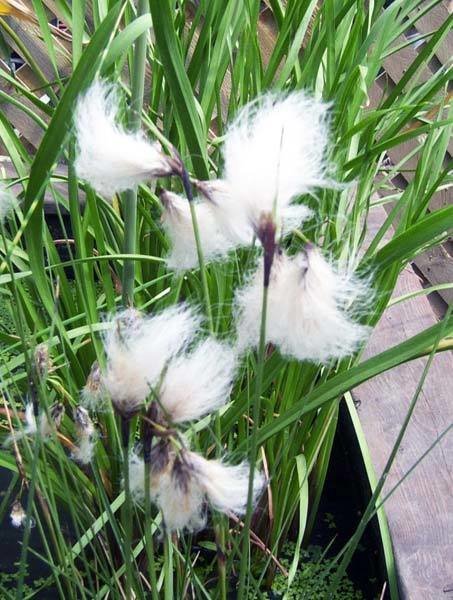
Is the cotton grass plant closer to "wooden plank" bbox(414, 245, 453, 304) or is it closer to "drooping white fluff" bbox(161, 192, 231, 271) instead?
"drooping white fluff" bbox(161, 192, 231, 271)

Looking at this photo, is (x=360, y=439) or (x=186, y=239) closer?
(x=186, y=239)

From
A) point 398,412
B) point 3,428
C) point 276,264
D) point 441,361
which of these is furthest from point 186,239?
point 441,361

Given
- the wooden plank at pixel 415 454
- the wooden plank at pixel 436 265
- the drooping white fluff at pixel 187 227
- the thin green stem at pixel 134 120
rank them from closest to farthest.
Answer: the drooping white fluff at pixel 187 227 → the thin green stem at pixel 134 120 → the wooden plank at pixel 415 454 → the wooden plank at pixel 436 265

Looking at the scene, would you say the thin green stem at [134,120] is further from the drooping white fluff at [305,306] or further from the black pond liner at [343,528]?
the black pond liner at [343,528]

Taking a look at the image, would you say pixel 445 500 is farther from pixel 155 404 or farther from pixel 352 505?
pixel 155 404

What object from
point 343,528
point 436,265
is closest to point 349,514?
point 343,528

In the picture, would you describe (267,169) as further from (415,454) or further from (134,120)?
(415,454)

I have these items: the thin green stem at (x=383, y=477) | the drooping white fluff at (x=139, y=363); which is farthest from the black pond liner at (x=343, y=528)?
the drooping white fluff at (x=139, y=363)
